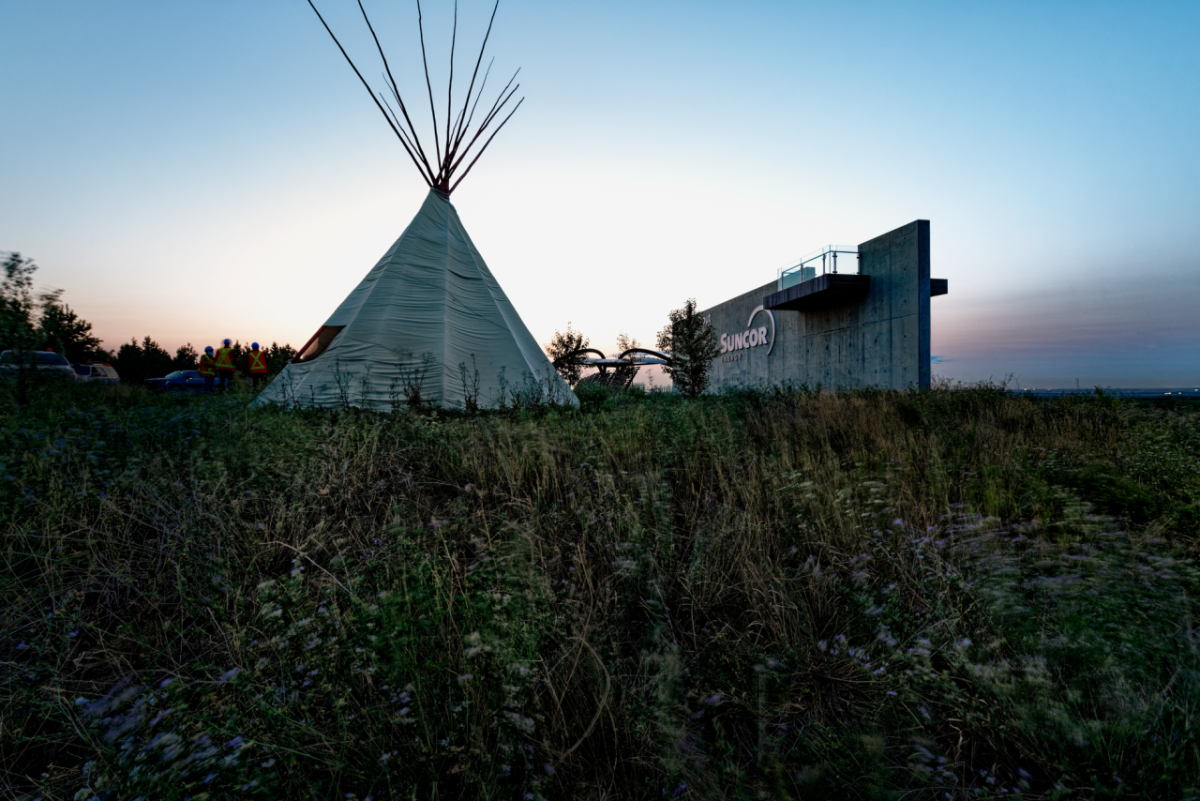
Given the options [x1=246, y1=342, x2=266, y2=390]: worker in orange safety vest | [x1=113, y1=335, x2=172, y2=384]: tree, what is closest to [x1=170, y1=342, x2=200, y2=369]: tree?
[x1=113, y1=335, x2=172, y2=384]: tree

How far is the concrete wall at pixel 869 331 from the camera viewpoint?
575 inches

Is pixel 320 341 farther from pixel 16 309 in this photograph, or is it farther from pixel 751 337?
pixel 751 337

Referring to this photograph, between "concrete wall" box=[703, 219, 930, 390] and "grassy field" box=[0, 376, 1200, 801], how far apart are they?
10.6 meters

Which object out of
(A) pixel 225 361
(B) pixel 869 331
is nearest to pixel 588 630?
(A) pixel 225 361

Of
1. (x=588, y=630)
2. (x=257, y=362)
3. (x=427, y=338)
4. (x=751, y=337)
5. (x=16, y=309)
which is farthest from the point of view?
(x=751, y=337)

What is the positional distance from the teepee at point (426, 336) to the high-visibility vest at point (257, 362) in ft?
33.6

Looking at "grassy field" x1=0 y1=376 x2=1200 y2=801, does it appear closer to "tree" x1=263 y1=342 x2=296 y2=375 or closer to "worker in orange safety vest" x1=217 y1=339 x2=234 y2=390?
"tree" x1=263 y1=342 x2=296 y2=375

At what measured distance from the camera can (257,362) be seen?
16.3 meters

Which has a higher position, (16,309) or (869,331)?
(869,331)

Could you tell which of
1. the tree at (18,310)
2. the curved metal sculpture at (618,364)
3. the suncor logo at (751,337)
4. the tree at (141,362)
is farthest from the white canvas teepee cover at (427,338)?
the tree at (141,362)

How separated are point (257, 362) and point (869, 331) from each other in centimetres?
2031

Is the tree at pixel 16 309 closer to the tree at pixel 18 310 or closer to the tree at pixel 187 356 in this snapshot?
the tree at pixel 18 310

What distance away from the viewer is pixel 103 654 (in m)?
1.82

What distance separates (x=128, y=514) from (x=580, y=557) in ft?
7.73
